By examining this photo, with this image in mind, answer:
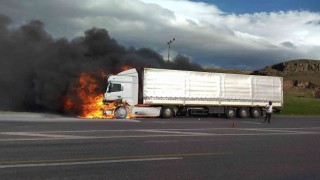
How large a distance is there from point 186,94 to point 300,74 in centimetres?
15351

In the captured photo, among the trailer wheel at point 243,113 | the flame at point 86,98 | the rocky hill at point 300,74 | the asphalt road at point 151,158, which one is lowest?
the asphalt road at point 151,158

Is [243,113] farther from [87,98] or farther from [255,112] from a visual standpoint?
[87,98]

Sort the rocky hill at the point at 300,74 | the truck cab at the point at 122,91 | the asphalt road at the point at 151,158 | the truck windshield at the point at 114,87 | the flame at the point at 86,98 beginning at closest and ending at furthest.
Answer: the asphalt road at the point at 151,158 → the truck cab at the point at 122,91 → the truck windshield at the point at 114,87 → the flame at the point at 86,98 → the rocky hill at the point at 300,74

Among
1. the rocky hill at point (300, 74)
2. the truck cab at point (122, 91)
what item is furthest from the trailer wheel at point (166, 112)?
the rocky hill at point (300, 74)

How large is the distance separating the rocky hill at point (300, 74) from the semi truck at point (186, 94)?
104 metres

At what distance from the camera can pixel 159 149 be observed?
12531 mm

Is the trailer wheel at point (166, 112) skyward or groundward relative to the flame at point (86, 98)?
groundward

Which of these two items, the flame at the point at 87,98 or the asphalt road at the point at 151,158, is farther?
the flame at the point at 87,98

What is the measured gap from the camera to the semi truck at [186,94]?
32469 millimetres

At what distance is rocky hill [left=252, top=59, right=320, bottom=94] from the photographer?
145 m

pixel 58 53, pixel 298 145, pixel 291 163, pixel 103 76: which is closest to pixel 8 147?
pixel 291 163

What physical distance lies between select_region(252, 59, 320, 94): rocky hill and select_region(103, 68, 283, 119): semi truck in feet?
340

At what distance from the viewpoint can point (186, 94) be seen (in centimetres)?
3469

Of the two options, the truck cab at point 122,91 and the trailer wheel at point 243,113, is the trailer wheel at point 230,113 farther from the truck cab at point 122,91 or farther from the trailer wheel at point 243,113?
→ the truck cab at point 122,91
